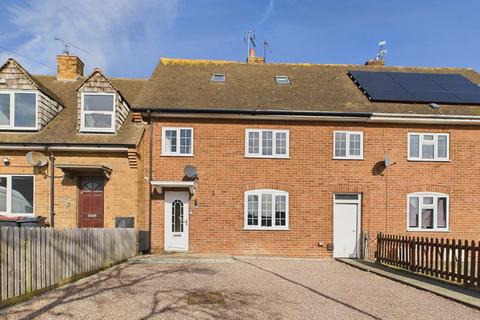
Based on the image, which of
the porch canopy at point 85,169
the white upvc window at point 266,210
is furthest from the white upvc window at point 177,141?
the white upvc window at point 266,210

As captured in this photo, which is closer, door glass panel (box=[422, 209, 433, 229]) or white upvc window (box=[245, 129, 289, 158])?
white upvc window (box=[245, 129, 289, 158])

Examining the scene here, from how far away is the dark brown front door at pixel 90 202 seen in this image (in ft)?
46.0

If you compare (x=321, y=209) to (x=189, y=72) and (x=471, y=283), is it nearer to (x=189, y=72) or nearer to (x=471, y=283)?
(x=471, y=283)

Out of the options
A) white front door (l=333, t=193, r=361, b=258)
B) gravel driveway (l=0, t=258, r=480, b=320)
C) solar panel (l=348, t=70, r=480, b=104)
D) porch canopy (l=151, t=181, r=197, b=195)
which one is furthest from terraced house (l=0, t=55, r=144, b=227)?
solar panel (l=348, t=70, r=480, b=104)

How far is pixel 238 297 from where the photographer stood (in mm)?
7652

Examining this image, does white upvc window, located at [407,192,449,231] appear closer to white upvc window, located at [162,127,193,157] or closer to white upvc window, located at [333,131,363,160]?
white upvc window, located at [333,131,363,160]

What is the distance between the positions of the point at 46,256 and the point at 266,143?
881 cm

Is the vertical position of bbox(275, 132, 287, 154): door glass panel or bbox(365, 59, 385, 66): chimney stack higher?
bbox(365, 59, 385, 66): chimney stack

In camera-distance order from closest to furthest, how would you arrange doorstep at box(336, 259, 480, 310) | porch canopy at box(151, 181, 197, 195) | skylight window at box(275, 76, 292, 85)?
doorstep at box(336, 259, 480, 310), porch canopy at box(151, 181, 197, 195), skylight window at box(275, 76, 292, 85)

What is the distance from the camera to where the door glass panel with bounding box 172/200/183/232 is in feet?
47.0

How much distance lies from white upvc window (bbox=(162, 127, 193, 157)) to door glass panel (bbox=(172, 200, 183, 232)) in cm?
187

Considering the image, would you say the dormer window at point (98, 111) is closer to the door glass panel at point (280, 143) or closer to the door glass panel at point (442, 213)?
the door glass panel at point (280, 143)

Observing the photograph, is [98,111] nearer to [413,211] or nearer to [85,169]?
[85,169]

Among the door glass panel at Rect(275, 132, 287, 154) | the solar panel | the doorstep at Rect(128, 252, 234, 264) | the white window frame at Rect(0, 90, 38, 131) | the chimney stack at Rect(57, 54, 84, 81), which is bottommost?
the doorstep at Rect(128, 252, 234, 264)
